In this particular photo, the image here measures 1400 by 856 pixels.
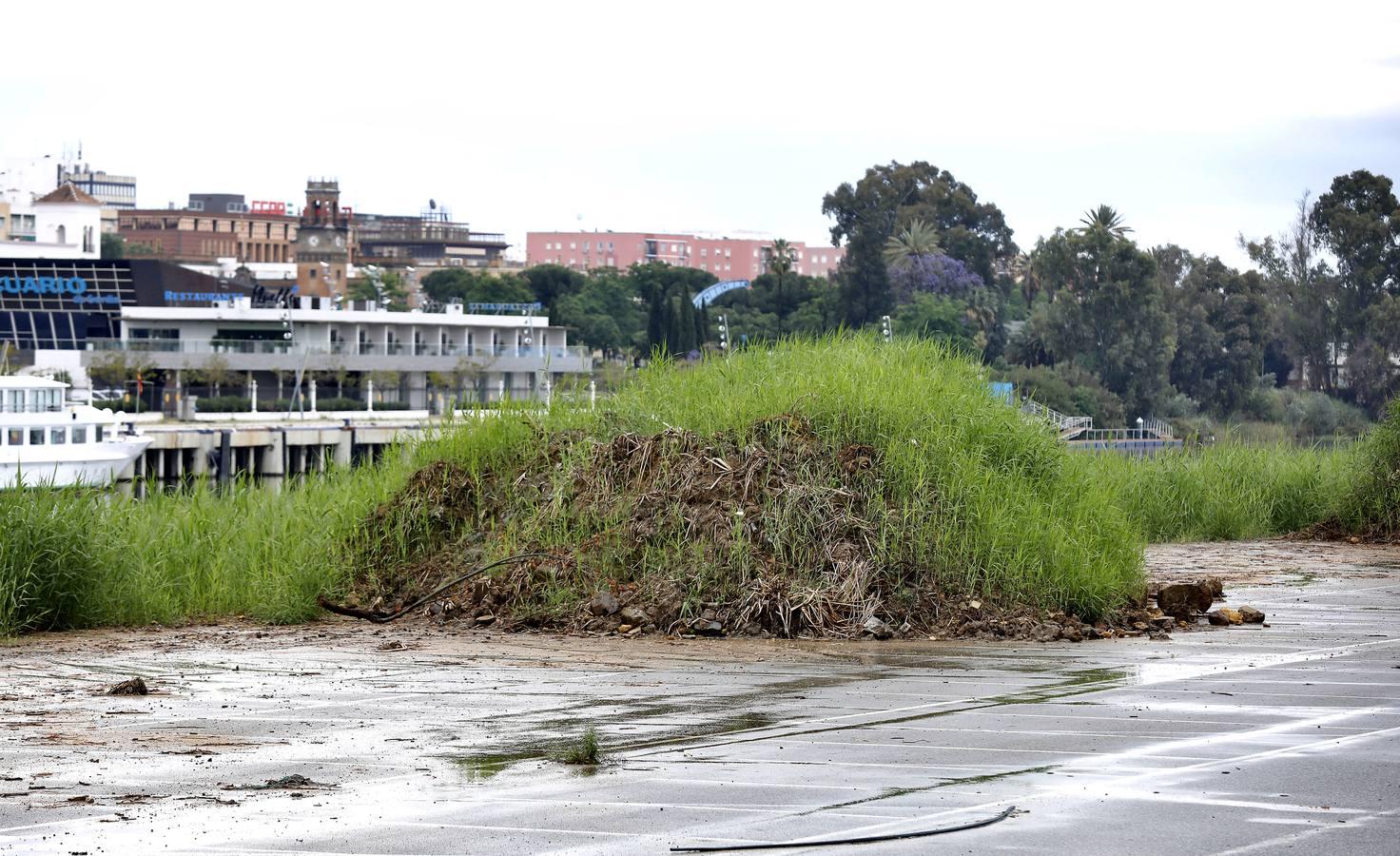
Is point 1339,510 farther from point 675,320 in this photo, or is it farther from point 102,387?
point 102,387

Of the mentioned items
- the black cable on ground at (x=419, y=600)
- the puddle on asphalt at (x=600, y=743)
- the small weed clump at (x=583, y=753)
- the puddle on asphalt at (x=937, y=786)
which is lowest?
the black cable on ground at (x=419, y=600)

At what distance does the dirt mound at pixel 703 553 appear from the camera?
14195 mm

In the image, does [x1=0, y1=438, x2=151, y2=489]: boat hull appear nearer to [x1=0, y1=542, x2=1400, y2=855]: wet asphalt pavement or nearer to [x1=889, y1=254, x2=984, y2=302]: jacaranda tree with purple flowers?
[x1=0, y1=542, x2=1400, y2=855]: wet asphalt pavement

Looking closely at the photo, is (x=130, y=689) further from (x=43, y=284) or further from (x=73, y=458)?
(x=43, y=284)

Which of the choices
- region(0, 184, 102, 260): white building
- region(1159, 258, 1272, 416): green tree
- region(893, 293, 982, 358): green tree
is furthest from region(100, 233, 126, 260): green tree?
region(1159, 258, 1272, 416): green tree

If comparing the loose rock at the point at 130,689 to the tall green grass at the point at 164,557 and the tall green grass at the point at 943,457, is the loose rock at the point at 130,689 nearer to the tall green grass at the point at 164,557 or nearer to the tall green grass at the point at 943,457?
the tall green grass at the point at 164,557

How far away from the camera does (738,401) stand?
16.0 m

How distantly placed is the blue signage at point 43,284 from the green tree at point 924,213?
48.2 meters

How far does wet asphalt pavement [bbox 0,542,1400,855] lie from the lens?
6746 mm

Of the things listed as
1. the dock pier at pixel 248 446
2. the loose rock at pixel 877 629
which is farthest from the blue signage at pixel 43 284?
the loose rock at pixel 877 629

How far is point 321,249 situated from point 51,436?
12289 cm

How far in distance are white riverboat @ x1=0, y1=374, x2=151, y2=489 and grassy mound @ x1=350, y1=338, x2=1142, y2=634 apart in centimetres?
4346

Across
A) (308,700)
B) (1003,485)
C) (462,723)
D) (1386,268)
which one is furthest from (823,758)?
(1386,268)

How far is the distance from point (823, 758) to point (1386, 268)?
91149 mm
